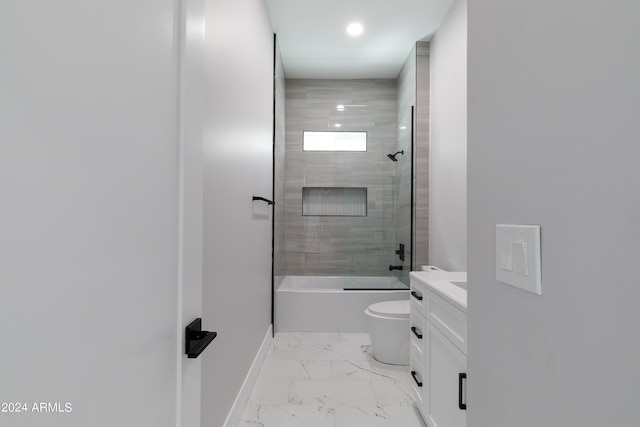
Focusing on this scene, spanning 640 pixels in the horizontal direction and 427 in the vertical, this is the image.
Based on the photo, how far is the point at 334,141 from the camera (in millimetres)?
3836

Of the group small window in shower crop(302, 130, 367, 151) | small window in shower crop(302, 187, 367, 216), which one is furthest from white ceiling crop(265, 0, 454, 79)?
small window in shower crop(302, 187, 367, 216)

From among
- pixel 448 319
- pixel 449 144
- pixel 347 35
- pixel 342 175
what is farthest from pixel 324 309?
pixel 347 35

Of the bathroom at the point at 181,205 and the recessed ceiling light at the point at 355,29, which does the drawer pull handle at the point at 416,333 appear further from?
the recessed ceiling light at the point at 355,29

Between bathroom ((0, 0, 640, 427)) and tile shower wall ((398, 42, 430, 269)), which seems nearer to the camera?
bathroom ((0, 0, 640, 427))

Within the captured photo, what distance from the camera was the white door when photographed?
0.31 meters

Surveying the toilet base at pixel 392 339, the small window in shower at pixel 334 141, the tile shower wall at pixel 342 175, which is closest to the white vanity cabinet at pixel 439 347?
the toilet base at pixel 392 339

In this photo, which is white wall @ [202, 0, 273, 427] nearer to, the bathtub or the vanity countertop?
the bathtub

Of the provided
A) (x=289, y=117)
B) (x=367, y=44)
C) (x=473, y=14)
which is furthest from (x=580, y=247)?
(x=289, y=117)

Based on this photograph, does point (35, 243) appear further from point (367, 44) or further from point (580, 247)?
point (367, 44)

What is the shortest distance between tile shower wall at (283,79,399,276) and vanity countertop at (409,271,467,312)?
1.60 meters

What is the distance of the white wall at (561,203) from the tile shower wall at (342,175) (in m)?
2.93

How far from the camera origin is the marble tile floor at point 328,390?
5.82ft

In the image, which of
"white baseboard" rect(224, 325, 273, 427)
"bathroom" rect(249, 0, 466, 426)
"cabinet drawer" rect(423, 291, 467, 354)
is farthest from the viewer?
"bathroom" rect(249, 0, 466, 426)

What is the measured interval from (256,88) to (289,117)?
171cm
